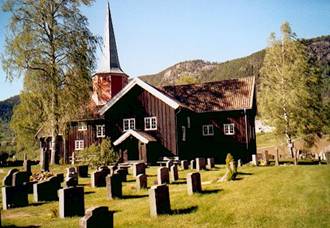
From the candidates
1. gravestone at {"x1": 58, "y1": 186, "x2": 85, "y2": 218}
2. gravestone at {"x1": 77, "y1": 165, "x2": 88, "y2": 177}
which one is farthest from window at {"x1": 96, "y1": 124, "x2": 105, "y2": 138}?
gravestone at {"x1": 58, "y1": 186, "x2": 85, "y2": 218}

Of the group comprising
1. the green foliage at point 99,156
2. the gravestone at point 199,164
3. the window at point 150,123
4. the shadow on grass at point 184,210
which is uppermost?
the window at point 150,123

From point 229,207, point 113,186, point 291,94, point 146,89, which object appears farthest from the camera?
point 146,89

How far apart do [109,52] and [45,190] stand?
26.7m

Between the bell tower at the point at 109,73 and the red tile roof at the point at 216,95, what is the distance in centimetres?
565

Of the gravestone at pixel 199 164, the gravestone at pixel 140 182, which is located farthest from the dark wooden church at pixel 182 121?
the gravestone at pixel 140 182

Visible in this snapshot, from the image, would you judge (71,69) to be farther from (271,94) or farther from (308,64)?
(308,64)

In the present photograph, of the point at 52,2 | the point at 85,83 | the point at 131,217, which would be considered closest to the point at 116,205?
the point at 131,217

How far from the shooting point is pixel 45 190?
596 inches

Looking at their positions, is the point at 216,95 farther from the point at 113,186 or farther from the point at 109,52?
the point at 113,186

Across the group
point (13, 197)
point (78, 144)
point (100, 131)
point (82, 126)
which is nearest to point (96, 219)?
point (13, 197)

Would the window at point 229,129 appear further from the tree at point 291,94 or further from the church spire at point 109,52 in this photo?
the church spire at point 109,52

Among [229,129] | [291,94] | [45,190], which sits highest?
[291,94]

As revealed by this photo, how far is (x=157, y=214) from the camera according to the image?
420 inches

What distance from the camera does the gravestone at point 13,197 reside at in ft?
44.7
